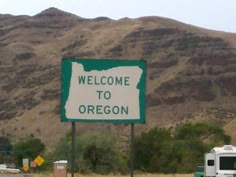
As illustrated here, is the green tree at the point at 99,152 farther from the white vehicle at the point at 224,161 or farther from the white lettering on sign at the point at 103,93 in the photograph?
the white lettering on sign at the point at 103,93

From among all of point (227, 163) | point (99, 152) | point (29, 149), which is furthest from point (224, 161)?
point (29, 149)

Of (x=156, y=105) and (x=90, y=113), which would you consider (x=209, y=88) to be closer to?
(x=156, y=105)

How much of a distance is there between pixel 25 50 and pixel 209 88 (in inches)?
2255

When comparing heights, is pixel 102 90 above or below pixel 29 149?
above

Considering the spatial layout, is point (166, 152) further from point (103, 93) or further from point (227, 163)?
point (103, 93)

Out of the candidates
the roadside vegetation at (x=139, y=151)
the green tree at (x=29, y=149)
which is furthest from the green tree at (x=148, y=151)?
the green tree at (x=29, y=149)

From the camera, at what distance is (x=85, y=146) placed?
58969mm

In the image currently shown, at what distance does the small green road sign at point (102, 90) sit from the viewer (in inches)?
484

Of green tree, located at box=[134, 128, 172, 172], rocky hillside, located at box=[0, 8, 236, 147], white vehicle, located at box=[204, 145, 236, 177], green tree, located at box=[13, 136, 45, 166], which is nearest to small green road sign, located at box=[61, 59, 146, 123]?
white vehicle, located at box=[204, 145, 236, 177]

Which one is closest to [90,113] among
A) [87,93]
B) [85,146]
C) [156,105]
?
[87,93]

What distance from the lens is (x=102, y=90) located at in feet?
40.4

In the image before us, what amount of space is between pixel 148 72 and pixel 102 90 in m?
126

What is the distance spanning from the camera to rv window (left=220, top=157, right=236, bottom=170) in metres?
28.2

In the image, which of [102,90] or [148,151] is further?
[148,151]
